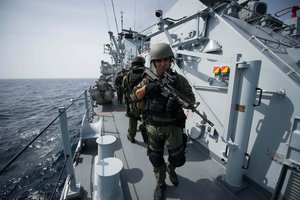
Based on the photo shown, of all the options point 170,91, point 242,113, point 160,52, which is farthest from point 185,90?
point 242,113

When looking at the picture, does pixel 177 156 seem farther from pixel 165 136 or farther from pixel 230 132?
pixel 230 132

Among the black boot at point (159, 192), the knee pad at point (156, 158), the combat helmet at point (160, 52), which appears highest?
the combat helmet at point (160, 52)

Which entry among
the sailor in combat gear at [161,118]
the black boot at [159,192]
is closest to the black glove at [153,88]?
the sailor in combat gear at [161,118]

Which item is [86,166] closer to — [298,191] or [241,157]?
[241,157]

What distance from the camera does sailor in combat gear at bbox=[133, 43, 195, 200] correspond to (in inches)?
73.7

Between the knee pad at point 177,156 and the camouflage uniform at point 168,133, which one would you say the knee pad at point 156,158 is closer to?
the camouflage uniform at point 168,133

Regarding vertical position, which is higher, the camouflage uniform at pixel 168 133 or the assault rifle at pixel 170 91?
the assault rifle at pixel 170 91

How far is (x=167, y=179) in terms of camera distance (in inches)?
91.7

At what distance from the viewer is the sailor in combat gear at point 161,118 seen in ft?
A: 6.14

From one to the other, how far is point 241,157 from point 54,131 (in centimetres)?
1250

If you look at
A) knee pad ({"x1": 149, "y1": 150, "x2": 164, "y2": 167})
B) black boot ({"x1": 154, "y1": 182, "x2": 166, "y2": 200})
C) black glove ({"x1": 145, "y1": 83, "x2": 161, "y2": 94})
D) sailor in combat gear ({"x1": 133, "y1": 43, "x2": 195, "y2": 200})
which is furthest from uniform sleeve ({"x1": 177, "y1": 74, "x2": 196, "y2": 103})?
black boot ({"x1": 154, "y1": 182, "x2": 166, "y2": 200})

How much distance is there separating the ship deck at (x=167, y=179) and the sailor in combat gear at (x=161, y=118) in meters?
0.30

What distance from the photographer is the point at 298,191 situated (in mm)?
1429

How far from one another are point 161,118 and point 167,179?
44.1 inches
